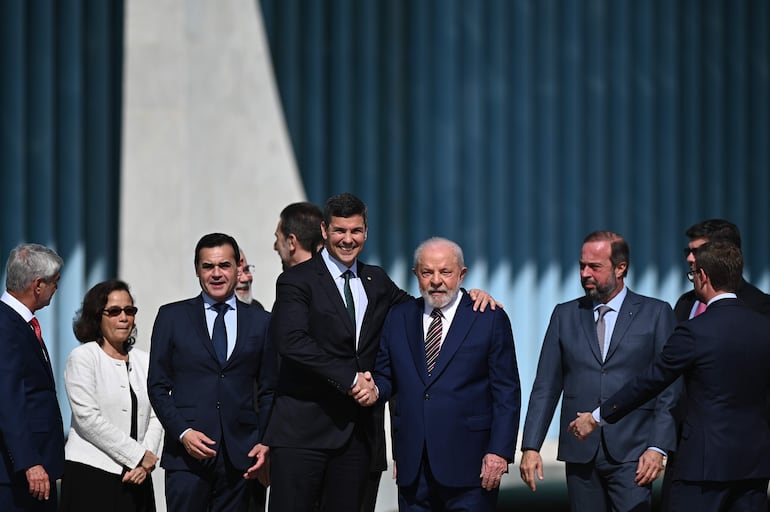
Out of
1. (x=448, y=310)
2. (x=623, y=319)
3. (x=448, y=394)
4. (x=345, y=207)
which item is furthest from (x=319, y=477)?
(x=623, y=319)

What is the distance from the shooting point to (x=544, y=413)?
5.08 meters

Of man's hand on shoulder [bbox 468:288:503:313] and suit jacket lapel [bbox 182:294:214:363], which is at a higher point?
man's hand on shoulder [bbox 468:288:503:313]

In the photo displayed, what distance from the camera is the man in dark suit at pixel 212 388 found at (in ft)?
16.2

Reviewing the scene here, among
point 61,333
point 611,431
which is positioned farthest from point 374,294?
point 61,333

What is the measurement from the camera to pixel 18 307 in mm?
4801

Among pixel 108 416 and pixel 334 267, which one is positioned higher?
pixel 334 267

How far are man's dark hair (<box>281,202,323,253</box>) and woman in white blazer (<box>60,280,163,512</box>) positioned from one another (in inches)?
29.8

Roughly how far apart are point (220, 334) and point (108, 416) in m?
0.66

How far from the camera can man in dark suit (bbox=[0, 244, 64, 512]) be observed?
460cm

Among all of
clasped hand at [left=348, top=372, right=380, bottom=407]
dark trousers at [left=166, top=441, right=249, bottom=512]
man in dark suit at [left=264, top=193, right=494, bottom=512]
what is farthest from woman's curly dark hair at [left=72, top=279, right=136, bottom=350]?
clasped hand at [left=348, top=372, right=380, bottom=407]

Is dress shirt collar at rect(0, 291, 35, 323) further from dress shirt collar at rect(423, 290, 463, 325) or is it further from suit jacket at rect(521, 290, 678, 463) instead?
suit jacket at rect(521, 290, 678, 463)

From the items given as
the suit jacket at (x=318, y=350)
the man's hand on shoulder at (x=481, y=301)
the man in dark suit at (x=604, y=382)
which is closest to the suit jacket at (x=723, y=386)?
the man in dark suit at (x=604, y=382)

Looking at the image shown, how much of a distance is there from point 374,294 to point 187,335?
77 cm

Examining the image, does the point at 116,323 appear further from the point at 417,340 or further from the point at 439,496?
the point at 439,496
